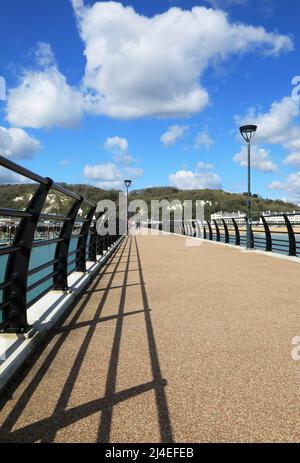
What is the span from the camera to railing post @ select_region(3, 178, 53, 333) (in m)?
3.51

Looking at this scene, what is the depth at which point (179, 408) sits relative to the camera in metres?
2.44

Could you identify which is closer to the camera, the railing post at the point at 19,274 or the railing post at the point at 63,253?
the railing post at the point at 19,274

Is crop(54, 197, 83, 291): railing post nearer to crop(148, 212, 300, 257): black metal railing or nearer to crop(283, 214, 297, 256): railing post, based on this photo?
crop(148, 212, 300, 257): black metal railing

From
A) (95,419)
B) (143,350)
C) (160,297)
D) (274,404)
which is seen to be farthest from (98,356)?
(160,297)

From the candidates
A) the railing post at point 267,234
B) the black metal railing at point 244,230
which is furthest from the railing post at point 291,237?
the railing post at point 267,234

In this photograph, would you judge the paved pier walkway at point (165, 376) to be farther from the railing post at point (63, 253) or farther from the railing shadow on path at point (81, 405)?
the railing post at point (63, 253)

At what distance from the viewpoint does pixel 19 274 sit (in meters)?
3.55

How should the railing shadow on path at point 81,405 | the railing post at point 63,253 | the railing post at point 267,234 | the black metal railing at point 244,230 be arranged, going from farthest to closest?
the railing post at point 267,234 < the black metal railing at point 244,230 < the railing post at point 63,253 < the railing shadow on path at point 81,405

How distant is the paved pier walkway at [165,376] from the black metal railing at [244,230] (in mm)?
6461

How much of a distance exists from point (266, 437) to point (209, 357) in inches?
47.5

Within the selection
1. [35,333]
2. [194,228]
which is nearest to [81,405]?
[35,333]

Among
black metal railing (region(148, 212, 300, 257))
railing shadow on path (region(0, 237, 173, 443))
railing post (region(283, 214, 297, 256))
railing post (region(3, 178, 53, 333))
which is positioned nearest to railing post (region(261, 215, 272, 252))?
black metal railing (region(148, 212, 300, 257))

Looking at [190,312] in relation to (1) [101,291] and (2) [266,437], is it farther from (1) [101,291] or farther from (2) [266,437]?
(2) [266,437]

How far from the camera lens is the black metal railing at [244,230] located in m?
11.8
